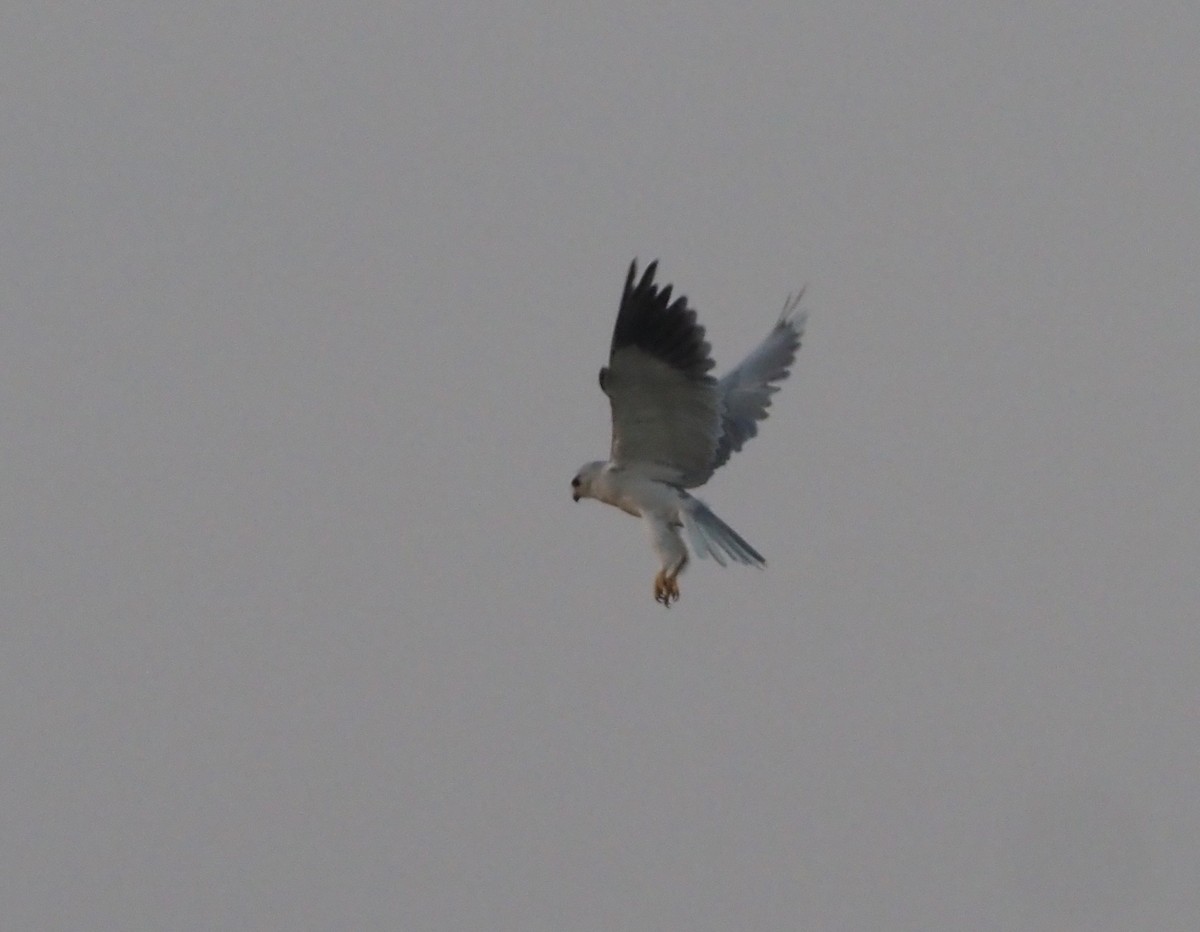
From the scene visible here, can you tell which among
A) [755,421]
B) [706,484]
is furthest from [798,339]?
[706,484]

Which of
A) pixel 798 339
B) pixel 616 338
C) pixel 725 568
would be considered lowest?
pixel 725 568

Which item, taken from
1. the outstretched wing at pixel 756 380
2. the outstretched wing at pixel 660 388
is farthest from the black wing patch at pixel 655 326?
the outstretched wing at pixel 756 380

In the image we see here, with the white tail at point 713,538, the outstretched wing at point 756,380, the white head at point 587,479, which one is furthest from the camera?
the outstretched wing at point 756,380

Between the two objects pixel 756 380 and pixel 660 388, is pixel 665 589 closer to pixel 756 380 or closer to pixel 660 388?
pixel 660 388

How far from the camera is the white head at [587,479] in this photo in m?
17.6

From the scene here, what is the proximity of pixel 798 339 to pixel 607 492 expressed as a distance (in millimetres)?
4596

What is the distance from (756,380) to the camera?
2088cm

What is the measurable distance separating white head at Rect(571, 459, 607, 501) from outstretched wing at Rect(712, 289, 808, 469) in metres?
1.01

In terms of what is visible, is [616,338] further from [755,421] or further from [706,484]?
[755,421]

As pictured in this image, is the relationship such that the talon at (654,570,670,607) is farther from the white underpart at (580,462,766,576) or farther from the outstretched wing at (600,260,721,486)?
the outstretched wing at (600,260,721,486)

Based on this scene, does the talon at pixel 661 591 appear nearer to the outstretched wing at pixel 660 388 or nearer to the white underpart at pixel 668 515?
the white underpart at pixel 668 515

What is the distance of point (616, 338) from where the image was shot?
16.7 meters

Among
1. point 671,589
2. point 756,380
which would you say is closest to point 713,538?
point 671,589

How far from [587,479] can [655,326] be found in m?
1.34
